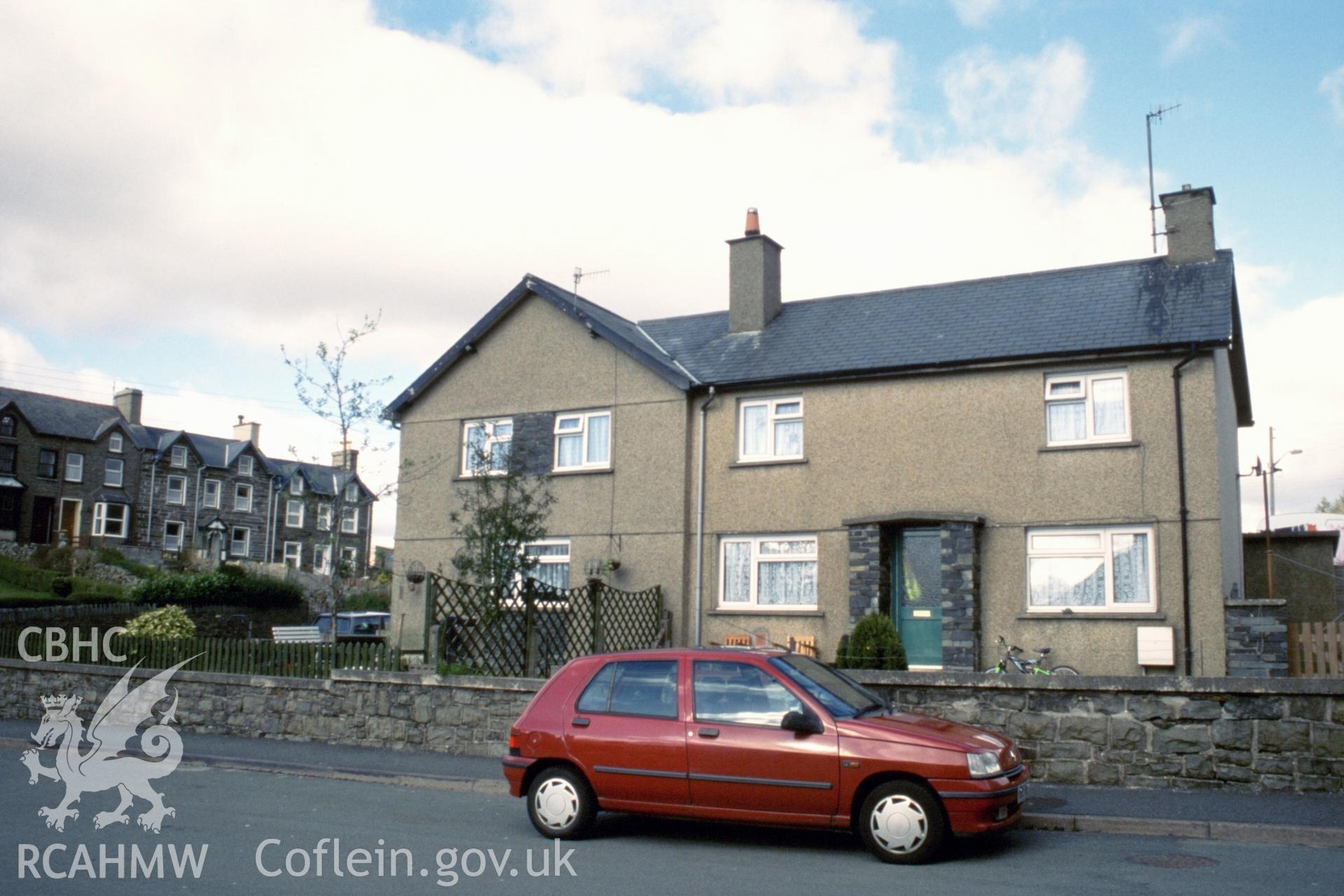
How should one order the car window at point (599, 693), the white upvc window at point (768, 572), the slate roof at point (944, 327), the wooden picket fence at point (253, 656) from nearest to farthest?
the car window at point (599, 693)
the wooden picket fence at point (253, 656)
the slate roof at point (944, 327)
the white upvc window at point (768, 572)

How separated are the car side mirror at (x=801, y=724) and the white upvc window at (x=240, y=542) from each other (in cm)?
6029

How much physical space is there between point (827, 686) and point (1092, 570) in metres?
9.84

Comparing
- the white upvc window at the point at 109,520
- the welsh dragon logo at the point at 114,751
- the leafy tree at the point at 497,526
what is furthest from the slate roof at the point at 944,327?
the white upvc window at the point at 109,520

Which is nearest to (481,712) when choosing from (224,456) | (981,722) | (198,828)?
(198,828)

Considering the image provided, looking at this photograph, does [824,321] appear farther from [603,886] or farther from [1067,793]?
[603,886]

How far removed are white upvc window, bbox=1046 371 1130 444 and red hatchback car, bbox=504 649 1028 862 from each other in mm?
9812

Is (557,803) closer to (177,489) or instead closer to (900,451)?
(900,451)

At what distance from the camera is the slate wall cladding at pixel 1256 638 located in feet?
50.9

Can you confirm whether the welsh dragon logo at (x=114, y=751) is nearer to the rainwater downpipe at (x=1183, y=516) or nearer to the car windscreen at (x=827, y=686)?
the car windscreen at (x=827, y=686)

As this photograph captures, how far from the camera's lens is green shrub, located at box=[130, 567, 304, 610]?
39.7 metres

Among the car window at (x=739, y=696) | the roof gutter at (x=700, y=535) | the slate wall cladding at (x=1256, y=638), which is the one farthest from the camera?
the roof gutter at (x=700, y=535)

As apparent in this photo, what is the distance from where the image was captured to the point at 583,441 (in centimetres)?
2194

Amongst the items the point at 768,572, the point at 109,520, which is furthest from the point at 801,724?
the point at 109,520

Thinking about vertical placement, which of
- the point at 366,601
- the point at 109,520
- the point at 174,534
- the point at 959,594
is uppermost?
the point at 109,520
